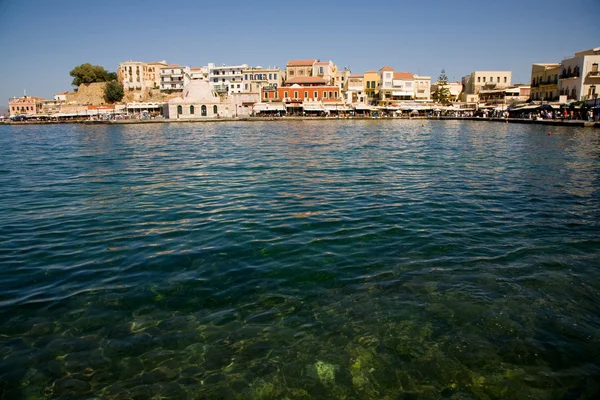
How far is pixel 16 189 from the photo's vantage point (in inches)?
523

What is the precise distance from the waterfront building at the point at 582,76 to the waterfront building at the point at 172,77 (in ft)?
236

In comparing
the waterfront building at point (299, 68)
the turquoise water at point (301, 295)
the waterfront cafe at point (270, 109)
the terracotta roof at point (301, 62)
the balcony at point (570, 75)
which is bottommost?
the turquoise water at point (301, 295)

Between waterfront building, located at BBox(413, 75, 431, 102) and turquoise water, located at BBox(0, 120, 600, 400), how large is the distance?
233 feet

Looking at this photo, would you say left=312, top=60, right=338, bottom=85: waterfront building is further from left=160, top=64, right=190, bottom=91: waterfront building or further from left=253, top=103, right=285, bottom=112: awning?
left=160, top=64, right=190, bottom=91: waterfront building

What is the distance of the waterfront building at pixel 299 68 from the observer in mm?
79375

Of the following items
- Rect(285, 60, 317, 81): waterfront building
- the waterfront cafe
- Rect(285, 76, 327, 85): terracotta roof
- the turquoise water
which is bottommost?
the turquoise water

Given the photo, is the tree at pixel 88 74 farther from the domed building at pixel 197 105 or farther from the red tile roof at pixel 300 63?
the red tile roof at pixel 300 63

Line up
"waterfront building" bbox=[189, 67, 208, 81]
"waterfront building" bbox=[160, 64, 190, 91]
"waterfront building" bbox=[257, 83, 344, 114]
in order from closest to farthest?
"waterfront building" bbox=[257, 83, 344, 114] → "waterfront building" bbox=[189, 67, 208, 81] → "waterfront building" bbox=[160, 64, 190, 91]

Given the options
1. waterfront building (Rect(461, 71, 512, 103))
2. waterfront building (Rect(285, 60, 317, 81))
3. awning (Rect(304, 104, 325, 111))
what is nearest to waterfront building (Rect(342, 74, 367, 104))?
waterfront building (Rect(285, 60, 317, 81))

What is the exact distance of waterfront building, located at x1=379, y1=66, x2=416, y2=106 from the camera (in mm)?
74438

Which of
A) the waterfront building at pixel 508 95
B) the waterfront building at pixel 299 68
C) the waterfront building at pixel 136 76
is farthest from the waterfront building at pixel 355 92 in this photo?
the waterfront building at pixel 136 76

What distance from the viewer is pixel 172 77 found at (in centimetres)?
9119

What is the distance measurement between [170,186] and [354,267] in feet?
28.3

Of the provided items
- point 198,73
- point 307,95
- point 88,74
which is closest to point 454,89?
point 307,95
